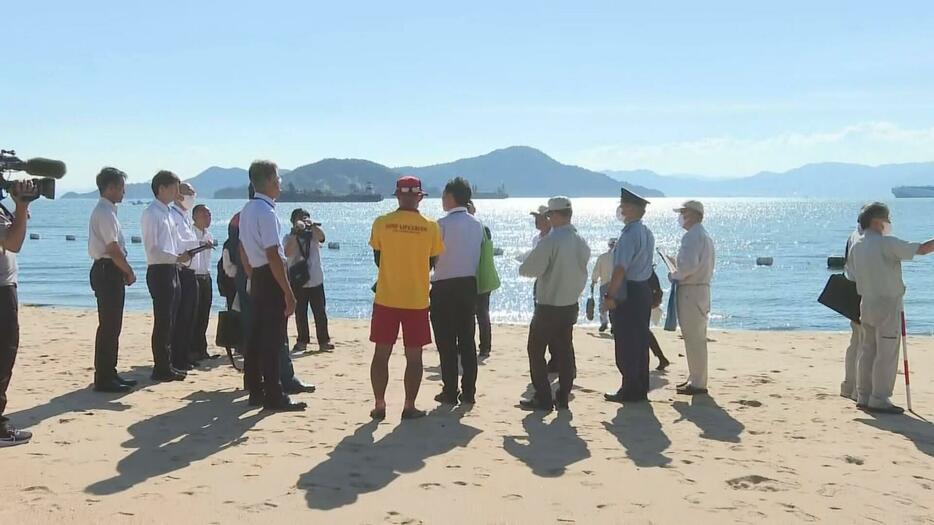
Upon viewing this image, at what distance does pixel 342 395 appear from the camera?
735 cm

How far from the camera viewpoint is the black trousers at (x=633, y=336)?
7.22 metres

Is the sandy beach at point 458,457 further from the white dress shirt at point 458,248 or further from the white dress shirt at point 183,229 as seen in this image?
the white dress shirt at point 183,229

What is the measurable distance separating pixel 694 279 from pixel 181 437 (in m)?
4.77

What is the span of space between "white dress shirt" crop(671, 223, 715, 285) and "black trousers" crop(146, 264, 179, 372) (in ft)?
15.5

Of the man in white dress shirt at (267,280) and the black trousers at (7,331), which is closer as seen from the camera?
the black trousers at (7,331)

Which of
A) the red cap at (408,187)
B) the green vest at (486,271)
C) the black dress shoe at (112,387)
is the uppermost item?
the red cap at (408,187)

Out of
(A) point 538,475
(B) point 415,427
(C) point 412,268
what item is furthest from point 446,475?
(C) point 412,268

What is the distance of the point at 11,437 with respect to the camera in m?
5.42

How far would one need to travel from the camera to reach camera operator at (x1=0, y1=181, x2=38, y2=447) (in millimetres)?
4824

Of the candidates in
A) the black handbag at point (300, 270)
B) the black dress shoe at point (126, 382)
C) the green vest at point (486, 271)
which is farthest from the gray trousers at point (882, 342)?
the black dress shoe at point (126, 382)

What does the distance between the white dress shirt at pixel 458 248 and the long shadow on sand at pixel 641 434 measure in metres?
1.77

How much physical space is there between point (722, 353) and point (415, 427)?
6.34 metres

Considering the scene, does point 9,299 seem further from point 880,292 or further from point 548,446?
point 880,292

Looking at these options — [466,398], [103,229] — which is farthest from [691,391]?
[103,229]
